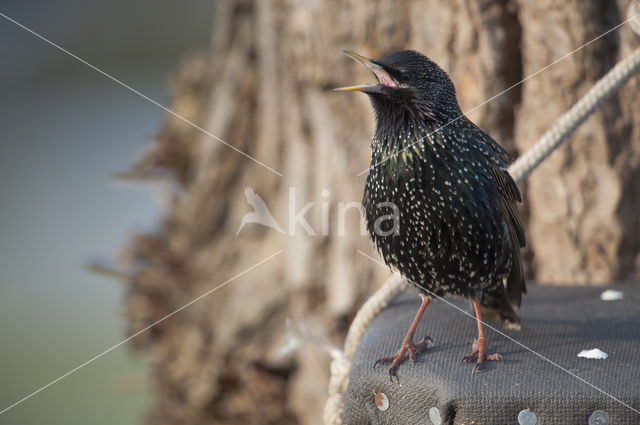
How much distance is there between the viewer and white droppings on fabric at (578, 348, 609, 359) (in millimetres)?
2373

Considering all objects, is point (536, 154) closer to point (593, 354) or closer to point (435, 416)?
point (593, 354)

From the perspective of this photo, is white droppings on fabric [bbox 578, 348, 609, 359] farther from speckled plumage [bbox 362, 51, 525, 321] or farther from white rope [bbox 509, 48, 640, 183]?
white rope [bbox 509, 48, 640, 183]

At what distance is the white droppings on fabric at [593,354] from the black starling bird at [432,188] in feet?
0.97

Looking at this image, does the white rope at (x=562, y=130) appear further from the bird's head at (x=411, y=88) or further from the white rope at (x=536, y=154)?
the bird's head at (x=411, y=88)

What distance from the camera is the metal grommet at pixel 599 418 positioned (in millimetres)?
2080

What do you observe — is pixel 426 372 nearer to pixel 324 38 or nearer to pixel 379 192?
pixel 379 192

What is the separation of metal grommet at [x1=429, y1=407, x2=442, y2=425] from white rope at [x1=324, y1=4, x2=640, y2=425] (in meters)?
0.56

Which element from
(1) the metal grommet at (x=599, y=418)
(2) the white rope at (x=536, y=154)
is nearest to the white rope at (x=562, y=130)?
(2) the white rope at (x=536, y=154)

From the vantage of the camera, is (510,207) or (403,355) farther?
(510,207)

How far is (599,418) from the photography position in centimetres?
208

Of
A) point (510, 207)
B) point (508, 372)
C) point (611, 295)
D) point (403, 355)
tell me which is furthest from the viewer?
point (611, 295)

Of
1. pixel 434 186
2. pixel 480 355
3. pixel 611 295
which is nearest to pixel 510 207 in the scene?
pixel 434 186

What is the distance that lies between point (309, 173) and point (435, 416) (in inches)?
107

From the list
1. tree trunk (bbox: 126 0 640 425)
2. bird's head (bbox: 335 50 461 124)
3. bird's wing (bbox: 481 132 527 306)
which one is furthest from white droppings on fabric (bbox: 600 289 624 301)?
bird's head (bbox: 335 50 461 124)
